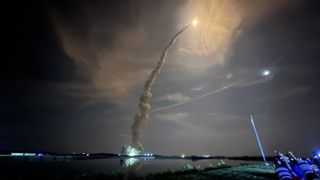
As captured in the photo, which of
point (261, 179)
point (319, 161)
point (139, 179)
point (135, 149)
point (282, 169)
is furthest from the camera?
point (135, 149)

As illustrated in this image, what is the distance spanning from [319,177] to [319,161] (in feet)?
58.3

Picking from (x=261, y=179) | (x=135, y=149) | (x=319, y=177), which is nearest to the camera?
(x=319, y=177)

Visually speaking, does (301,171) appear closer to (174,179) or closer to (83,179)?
(174,179)

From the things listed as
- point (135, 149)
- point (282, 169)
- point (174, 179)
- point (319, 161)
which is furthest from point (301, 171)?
point (135, 149)

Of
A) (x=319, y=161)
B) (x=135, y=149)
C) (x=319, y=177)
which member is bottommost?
(x=319, y=177)

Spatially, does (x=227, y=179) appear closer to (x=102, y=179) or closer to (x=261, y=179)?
(x=261, y=179)

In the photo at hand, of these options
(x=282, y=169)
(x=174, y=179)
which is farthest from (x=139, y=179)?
(x=282, y=169)

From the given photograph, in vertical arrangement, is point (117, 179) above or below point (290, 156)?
below

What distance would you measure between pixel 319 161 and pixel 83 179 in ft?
133

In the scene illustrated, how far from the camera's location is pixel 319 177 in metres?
28.0

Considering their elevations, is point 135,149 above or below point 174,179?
above

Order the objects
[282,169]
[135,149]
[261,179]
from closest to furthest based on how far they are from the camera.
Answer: [282,169], [261,179], [135,149]

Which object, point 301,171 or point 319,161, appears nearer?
point 301,171

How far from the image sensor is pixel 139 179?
132 ft
